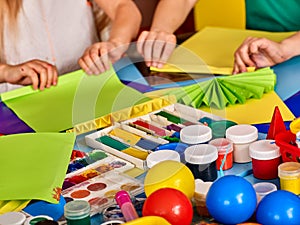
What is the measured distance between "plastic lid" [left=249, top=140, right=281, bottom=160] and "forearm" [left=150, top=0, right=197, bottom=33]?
67cm

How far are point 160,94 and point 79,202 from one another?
44 centimetres

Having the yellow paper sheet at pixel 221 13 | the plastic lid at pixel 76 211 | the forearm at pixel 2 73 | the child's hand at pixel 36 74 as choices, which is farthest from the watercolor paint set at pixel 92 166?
the yellow paper sheet at pixel 221 13

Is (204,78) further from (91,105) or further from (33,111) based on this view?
(33,111)

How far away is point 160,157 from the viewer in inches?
36.1

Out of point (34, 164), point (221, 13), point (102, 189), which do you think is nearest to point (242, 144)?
point (102, 189)

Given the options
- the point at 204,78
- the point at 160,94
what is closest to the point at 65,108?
the point at 160,94

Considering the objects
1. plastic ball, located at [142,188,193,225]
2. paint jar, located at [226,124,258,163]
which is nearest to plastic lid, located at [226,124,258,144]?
paint jar, located at [226,124,258,163]

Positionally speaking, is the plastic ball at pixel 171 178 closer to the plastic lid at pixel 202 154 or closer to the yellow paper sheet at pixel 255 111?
the plastic lid at pixel 202 154

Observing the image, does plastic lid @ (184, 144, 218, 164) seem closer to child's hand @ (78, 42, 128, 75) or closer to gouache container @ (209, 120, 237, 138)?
gouache container @ (209, 120, 237, 138)

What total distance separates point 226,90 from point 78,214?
491 millimetres

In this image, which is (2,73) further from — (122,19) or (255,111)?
(255,111)

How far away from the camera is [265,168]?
2.95 feet

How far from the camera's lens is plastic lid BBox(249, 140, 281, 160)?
0.90m

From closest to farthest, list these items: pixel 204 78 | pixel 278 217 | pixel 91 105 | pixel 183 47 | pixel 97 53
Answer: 1. pixel 278 217
2. pixel 91 105
3. pixel 204 78
4. pixel 97 53
5. pixel 183 47
